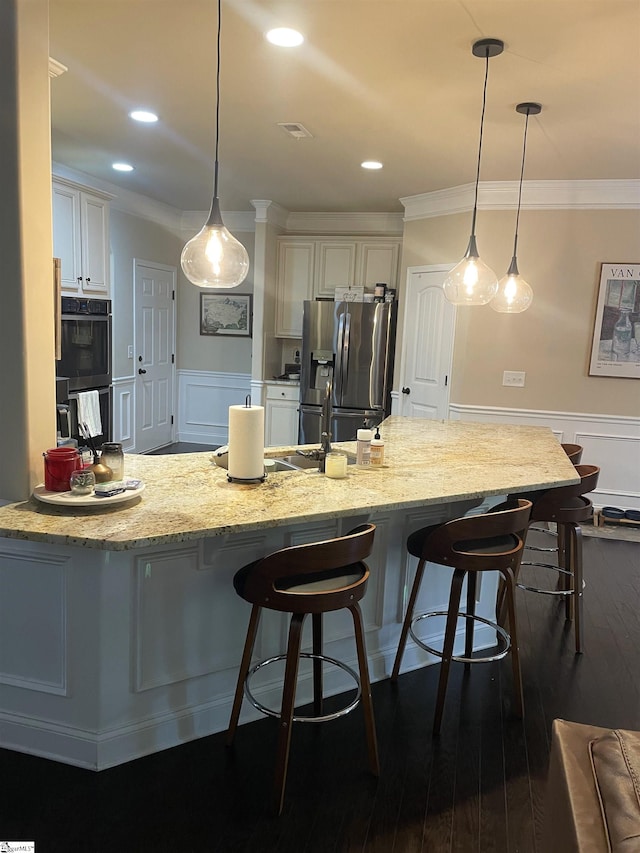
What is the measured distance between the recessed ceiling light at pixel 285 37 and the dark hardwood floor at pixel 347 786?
8.96 ft

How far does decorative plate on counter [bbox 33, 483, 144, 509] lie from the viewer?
2.00 m

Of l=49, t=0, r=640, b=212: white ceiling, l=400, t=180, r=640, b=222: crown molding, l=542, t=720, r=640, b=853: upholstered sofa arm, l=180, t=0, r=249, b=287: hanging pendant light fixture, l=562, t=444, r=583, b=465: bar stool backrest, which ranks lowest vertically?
l=542, t=720, r=640, b=853: upholstered sofa arm

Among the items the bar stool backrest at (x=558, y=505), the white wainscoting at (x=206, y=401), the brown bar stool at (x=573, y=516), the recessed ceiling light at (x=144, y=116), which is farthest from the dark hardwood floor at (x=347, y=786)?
the white wainscoting at (x=206, y=401)

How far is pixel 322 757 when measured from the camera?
2.18m

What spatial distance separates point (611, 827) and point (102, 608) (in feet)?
4.94

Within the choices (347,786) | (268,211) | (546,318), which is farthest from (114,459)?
(268,211)

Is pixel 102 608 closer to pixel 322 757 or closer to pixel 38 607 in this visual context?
pixel 38 607

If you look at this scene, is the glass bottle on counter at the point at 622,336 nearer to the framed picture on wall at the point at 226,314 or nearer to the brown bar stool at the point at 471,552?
the brown bar stool at the point at 471,552

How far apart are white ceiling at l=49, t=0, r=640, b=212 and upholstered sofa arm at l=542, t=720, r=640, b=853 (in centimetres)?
240

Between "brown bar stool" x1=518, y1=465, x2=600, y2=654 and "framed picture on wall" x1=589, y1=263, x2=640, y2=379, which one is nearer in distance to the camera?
"brown bar stool" x1=518, y1=465, x2=600, y2=654

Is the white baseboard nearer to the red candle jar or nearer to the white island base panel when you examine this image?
the white island base panel

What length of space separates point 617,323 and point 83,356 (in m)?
4.21

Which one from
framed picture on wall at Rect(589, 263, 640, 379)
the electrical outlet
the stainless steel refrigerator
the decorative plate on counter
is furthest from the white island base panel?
the stainless steel refrigerator

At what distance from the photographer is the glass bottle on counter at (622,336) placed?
16.3 feet
